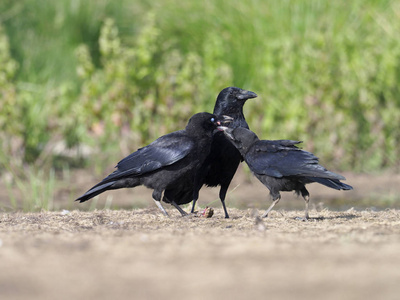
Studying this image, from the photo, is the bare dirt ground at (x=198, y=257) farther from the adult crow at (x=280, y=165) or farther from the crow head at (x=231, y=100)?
the crow head at (x=231, y=100)

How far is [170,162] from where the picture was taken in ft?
17.9

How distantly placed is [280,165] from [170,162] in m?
0.87

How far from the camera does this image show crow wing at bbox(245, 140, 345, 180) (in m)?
5.07

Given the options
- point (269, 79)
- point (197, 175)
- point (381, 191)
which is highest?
point (269, 79)

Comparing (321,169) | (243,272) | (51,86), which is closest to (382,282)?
(243,272)

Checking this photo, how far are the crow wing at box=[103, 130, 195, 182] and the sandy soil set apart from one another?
2.51 ft

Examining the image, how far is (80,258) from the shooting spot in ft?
11.1

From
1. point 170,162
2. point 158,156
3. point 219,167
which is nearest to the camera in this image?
point 170,162

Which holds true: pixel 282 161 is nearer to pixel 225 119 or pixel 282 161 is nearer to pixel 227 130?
pixel 227 130

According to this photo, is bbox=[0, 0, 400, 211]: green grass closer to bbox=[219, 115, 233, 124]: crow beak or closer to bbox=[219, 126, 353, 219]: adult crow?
bbox=[219, 115, 233, 124]: crow beak

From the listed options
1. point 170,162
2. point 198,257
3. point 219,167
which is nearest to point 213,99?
point 219,167

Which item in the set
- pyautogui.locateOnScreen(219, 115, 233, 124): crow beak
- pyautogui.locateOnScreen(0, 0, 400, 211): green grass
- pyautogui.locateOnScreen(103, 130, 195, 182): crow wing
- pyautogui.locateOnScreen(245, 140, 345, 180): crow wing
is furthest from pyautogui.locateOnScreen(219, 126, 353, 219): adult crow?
pyautogui.locateOnScreen(0, 0, 400, 211): green grass

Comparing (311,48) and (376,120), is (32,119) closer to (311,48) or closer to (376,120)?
(311,48)

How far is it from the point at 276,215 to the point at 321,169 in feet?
2.79
